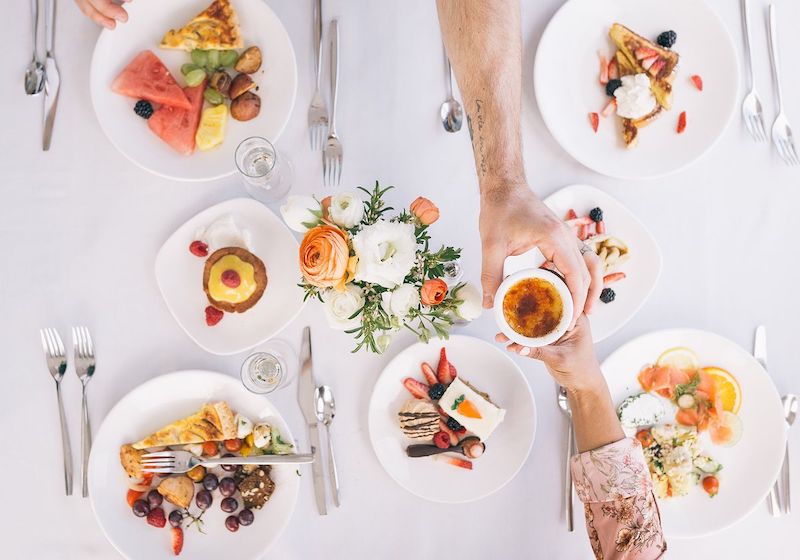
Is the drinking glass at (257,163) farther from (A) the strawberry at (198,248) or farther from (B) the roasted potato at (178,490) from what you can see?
(B) the roasted potato at (178,490)

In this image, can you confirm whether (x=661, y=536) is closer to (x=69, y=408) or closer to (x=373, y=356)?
→ (x=373, y=356)

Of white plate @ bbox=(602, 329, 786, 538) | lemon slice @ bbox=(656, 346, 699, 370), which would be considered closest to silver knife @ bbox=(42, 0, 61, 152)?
white plate @ bbox=(602, 329, 786, 538)

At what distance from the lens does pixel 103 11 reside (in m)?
1.53

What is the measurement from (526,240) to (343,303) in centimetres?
42

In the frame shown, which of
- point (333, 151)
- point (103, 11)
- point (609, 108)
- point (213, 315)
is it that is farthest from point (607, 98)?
point (103, 11)

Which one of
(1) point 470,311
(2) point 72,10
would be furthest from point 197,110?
(1) point 470,311

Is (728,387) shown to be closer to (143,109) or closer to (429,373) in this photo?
(429,373)

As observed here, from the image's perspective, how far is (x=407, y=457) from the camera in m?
1.51

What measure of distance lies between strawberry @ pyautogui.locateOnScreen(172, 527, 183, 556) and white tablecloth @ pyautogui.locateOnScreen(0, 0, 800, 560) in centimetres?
18

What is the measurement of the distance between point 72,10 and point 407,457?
150 cm

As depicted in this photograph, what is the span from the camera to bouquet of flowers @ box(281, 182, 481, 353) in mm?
988

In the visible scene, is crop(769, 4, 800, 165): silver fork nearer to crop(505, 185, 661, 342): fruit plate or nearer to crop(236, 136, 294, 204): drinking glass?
crop(505, 185, 661, 342): fruit plate

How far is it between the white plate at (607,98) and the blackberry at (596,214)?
0.38ft

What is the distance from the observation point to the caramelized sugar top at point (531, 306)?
109 centimetres
